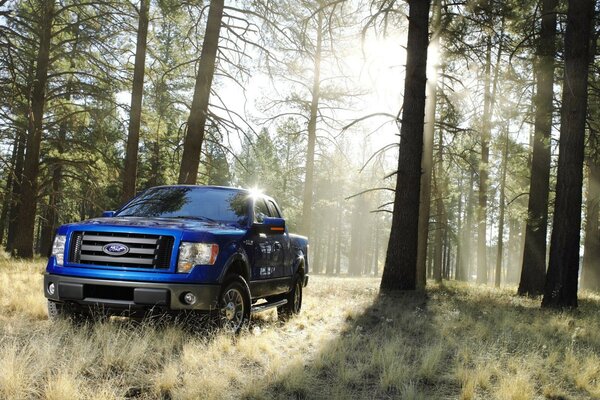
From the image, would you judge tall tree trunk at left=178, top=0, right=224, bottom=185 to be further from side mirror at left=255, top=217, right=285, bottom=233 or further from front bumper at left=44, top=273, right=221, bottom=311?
front bumper at left=44, top=273, right=221, bottom=311

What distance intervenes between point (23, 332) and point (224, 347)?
2404mm

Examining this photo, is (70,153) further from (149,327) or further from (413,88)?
(149,327)

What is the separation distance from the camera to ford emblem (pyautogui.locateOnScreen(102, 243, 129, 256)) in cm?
589

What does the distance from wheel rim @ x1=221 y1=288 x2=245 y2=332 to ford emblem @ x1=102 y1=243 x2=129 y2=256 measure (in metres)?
1.25

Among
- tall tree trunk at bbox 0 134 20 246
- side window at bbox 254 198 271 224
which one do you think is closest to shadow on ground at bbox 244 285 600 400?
side window at bbox 254 198 271 224

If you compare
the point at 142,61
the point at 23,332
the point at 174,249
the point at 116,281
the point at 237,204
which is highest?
the point at 142,61

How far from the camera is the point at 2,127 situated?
57.7 feet

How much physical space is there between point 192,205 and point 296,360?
2.97 meters

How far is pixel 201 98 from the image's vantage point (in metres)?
13.1

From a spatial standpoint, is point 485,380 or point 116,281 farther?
point 116,281

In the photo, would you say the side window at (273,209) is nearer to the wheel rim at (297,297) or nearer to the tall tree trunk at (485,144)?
the wheel rim at (297,297)

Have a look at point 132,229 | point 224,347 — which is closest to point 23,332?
point 132,229

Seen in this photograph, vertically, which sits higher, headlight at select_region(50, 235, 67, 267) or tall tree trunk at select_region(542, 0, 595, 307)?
tall tree trunk at select_region(542, 0, 595, 307)

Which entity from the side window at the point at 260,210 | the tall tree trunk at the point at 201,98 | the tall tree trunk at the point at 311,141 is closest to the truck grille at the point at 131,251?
the side window at the point at 260,210
